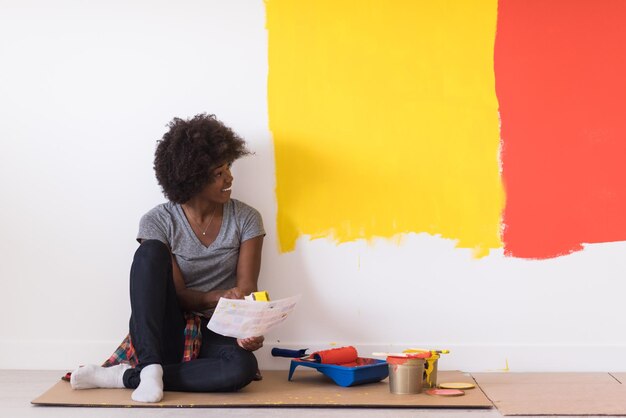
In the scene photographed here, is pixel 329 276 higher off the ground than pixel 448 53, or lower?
lower

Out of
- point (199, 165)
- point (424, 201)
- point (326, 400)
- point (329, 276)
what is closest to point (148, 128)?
point (199, 165)

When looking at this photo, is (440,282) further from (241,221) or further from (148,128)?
(148,128)

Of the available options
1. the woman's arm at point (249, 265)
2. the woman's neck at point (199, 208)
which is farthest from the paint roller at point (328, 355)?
the woman's neck at point (199, 208)

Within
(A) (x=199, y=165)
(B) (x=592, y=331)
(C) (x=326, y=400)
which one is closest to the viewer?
(C) (x=326, y=400)

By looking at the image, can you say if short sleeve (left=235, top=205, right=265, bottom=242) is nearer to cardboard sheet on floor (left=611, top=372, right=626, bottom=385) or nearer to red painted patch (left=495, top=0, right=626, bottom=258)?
red painted patch (left=495, top=0, right=626, bottom=258)

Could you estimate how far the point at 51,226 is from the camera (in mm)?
3059

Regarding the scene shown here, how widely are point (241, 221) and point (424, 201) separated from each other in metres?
0.70

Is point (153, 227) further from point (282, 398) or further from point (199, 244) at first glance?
point (282, 398)

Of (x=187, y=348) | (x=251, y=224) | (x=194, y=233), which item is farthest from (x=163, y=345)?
(x=251, y=224)

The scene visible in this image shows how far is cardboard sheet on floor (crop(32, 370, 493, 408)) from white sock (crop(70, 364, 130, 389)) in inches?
0.9

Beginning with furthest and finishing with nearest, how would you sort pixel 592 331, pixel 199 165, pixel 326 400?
pixel 592 331
pixel 199 165
pixel 326 400

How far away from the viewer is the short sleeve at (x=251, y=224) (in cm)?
283

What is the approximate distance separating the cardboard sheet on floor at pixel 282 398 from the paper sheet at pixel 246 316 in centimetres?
20

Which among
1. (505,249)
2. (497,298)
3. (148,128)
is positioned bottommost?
(497,298)
